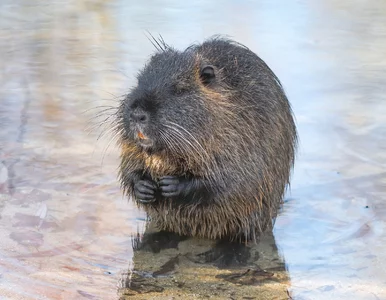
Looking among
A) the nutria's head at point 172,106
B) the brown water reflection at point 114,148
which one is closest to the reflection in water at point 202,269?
the brown water reflection at point 114,148

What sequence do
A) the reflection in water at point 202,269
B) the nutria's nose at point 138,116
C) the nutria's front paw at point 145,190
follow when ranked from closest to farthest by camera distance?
1. the reflection in water at point 202,269
2. the nutria's nose at point 138,116
3. the nutria's front paw at point 145,190

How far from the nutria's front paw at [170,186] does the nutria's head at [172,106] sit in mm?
127

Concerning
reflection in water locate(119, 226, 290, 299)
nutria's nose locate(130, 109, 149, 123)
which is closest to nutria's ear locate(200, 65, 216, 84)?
nutria's nose locate(130, 109, 149, 123)

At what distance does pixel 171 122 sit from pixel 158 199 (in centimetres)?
49

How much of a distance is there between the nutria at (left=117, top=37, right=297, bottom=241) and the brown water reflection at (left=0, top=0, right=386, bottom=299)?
28 centimetres

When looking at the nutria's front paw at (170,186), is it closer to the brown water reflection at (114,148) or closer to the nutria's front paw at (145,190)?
the nutria's front paw at (145,190)

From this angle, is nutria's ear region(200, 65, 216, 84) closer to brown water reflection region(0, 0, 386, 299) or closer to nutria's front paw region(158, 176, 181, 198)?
nutria's front paw region(158, 176, 181, 198)

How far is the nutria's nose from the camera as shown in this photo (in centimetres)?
380

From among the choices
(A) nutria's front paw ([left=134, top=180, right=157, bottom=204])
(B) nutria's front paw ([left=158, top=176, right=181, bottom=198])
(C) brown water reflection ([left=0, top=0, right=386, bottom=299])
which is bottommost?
(C) brown water reflection ([left=0, top=0, right=386, bottom=299])

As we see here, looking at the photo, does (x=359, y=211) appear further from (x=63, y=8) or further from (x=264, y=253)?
(x=63, y=8)

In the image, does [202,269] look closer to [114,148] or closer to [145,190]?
[145,190]

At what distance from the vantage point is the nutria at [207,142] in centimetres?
393

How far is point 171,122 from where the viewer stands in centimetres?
388

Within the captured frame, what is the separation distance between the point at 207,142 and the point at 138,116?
1.32 feet
